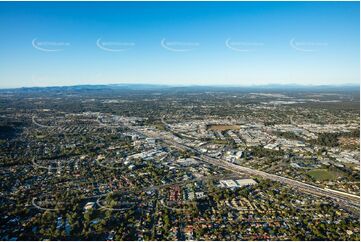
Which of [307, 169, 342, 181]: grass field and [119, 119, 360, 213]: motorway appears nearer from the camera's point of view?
[119, 119, 360, 213]: motorway

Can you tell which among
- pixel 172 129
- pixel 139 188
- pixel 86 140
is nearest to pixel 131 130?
pixel 172 129

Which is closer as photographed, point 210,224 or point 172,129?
point 210,224

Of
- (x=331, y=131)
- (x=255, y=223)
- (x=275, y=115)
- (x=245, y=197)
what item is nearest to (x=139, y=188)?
(x=245, y=197)

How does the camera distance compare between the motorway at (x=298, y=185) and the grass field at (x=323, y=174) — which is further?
the grass field at (x=323, y=174)

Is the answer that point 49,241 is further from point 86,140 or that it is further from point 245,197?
point 86,140

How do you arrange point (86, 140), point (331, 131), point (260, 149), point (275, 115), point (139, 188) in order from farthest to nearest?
point (275, 115), point (331, 131), point (86, 140), point (260, 149), point (139, 188)

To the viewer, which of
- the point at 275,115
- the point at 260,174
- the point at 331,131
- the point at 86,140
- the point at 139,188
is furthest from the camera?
the point at 275,115

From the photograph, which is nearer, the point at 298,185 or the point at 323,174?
the point at 298,185
